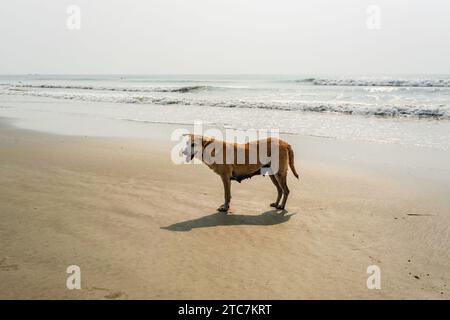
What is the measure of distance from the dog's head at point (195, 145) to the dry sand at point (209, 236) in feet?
2.81

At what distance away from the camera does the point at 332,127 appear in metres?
16.0

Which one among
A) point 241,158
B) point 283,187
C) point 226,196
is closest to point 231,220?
point 226,196

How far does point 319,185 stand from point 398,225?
2.29 metres

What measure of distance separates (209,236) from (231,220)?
2.61 feet

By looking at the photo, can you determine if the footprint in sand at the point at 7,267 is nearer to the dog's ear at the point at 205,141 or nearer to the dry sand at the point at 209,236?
the dry sand at the point at 209,236

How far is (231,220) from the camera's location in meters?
6.07

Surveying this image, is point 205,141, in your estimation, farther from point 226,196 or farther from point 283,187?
point 283,187

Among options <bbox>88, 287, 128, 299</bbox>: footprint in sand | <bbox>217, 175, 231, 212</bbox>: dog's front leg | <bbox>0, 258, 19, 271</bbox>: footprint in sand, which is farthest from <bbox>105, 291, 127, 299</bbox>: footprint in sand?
<bbox>217, 175, 231, 212</bbox>: dog's front leg

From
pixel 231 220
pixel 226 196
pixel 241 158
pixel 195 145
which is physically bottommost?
pixel 231 220

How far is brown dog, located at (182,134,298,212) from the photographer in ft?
21.5

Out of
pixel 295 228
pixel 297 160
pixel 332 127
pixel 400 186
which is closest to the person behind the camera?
pixel 295 228

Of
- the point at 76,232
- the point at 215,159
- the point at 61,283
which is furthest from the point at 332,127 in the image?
the point at 61,283
